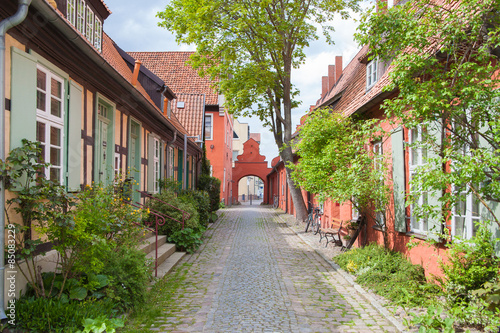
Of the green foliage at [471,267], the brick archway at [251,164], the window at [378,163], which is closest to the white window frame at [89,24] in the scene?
the window at [378,163]

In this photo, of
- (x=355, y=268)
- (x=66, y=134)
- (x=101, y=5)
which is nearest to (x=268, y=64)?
(x=101, y=5)

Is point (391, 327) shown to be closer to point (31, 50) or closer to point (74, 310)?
point (74, 310)

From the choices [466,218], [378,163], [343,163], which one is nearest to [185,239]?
[343,163]

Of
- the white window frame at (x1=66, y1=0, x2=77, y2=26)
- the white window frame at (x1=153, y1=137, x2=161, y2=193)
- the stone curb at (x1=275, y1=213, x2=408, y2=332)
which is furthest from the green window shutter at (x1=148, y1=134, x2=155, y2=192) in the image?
the stone curb at (x1=275, y1=213, x2=408, y2=332)

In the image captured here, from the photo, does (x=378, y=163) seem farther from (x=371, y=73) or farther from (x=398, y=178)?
(x=371, y=73)

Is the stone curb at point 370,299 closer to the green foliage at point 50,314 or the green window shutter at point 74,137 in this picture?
the green foliage at point 50,314

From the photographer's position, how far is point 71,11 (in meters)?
8.06

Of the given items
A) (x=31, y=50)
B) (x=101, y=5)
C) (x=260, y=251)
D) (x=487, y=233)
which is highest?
(x=101, y=5)

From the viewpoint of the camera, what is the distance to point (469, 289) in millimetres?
5031

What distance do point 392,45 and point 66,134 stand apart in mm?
4555

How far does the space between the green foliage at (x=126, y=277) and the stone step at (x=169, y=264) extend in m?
1.92

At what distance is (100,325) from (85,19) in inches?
272

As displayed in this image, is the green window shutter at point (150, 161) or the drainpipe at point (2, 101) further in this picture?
the green window shutter at point (150, 161)

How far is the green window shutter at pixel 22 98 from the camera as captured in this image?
4.45m
